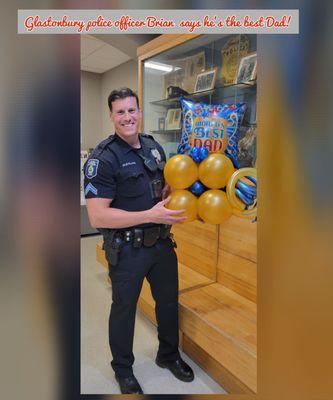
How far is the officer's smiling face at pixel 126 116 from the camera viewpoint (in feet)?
4.58

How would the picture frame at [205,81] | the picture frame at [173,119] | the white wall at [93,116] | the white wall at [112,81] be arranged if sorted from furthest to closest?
the white wall at [93,116], the white wall at [112,81], the picture frame at [173,119], the picture frame at [205,81]

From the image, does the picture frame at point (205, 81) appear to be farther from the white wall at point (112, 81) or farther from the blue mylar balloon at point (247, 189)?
the white wall at point (112, 81)

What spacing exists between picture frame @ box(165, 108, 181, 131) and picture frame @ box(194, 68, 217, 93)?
29cm

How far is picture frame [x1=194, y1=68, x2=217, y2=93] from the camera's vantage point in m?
2.36

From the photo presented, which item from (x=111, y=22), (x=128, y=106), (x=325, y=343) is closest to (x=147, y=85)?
(x=128, y=106)

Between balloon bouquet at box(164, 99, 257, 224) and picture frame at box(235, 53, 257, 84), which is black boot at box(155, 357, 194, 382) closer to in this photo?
balloon bouquet at box(164, 99, 257, 224)

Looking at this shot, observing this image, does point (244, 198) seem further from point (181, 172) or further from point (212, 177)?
point (181, 172)

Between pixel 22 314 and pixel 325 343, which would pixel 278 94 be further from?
pixel 22 314

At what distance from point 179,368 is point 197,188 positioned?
0.90 metres

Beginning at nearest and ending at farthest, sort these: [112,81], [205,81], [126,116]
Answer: [126,116], [205,81], [112,81]

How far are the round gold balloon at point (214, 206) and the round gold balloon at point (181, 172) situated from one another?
0.10 meters

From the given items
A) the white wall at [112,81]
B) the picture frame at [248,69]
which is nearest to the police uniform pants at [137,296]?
the picture frame at [248,69]

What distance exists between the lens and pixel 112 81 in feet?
15.6

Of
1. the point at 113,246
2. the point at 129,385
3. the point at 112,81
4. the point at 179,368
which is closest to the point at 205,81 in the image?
the point at 113,246
